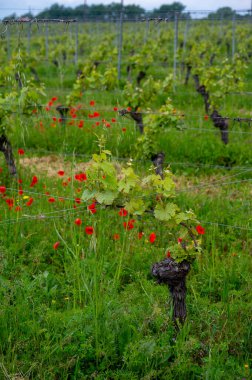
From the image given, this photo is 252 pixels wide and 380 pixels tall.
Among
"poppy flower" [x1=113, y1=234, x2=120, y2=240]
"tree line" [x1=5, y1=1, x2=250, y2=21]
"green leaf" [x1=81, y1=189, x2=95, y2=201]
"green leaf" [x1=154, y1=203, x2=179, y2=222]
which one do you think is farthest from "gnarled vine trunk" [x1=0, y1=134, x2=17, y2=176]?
"green leaf" [x1=154, y1=203, x2=179, y2=222]

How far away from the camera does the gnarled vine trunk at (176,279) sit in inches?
121

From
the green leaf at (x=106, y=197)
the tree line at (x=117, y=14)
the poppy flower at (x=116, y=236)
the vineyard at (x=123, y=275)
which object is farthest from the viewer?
the tree line at (x=117, y=14)

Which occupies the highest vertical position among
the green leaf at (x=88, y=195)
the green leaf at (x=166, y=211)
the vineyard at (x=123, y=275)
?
the green leaf at (x=88, y=195)

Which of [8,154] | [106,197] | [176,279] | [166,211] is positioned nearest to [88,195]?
[106,197]

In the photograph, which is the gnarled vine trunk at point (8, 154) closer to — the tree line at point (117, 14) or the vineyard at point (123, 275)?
the vineyard at point (123, 275)

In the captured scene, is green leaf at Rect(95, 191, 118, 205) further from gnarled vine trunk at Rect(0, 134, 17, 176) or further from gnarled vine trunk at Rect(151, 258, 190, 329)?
gnarled vine trunk at Rect(0, 134, 17, 176)

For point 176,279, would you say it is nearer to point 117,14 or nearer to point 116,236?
point 116,236

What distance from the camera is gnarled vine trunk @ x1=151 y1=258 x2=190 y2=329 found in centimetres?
307

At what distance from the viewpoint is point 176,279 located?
309 cm

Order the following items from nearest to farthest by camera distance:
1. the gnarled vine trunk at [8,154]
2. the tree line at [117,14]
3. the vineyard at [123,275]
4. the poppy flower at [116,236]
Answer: the vineyard at [123,275] → the poppy flower at [116,236] → the gnarled vine trunk at [8,154] → the tree line at [117,14]

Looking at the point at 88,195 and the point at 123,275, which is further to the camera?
the point at 123,275

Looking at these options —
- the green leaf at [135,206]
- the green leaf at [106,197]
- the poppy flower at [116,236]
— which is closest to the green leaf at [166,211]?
the green leaf at [135,206]

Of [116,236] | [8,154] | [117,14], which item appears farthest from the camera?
[117,14]

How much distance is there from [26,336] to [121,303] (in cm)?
64
